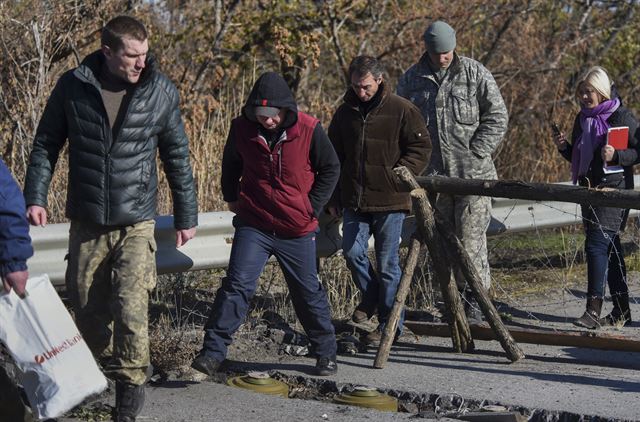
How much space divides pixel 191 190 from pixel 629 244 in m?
5.59

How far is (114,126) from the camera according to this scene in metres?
5.77

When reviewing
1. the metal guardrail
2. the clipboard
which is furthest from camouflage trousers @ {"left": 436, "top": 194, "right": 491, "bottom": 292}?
the clipboard

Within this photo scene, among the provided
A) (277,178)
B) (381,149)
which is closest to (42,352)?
(277,178)

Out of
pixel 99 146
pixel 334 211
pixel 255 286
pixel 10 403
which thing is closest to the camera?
pixel 10 403

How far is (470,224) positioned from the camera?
Result: 802 centimetres

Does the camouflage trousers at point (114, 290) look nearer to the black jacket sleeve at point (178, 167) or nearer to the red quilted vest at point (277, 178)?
the black jacket sleeve at point (178, 167)

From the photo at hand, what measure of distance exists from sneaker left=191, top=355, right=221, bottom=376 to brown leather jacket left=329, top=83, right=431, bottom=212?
1521 mm

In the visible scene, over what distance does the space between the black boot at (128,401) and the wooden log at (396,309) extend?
166cm

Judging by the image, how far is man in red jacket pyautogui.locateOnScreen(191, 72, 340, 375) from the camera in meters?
6.51

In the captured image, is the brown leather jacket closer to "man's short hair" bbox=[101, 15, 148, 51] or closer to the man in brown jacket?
the man in brown jacket

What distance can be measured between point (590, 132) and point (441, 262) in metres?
1.56

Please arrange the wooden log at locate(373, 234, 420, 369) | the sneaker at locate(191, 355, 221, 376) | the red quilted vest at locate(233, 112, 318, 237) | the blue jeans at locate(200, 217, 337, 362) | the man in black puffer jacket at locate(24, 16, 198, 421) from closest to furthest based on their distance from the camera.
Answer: the man in black puffer jacket at locate(24, 16, 198, 421) → the sneaker at locate(191, 355, 221, 376) → the blue jeans at locate(200, 217, 337, 362) → the red quilted vest at locate(233, 112, 318, 237) → the wooden log at locate(373, 234, 420, 369)

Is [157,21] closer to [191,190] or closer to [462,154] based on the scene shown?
[462,154]

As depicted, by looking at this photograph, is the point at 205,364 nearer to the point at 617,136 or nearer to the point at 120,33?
the point at 120,33
